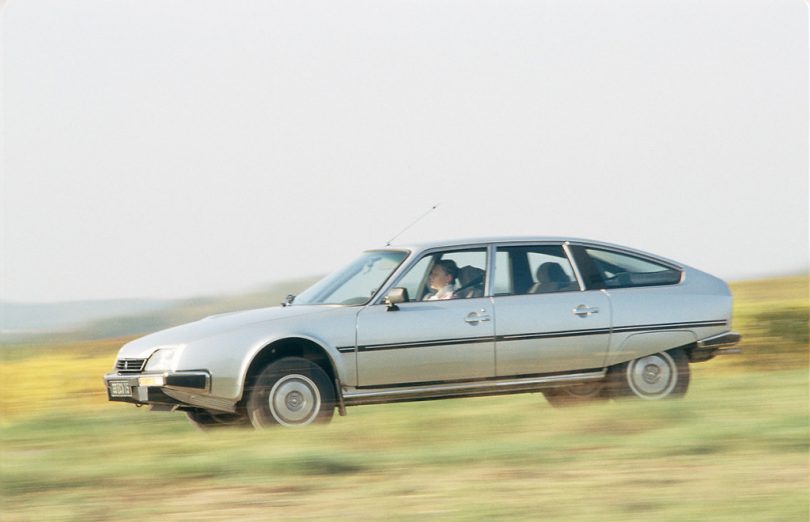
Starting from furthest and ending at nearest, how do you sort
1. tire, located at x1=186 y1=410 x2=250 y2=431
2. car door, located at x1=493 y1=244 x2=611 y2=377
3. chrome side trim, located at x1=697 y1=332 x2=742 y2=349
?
chrome side trim, located at x1=697 y1=332 x2=742 y2=349, car door, located at x1=493 y1=244 x2=611 y2=377, tire, located at x1=186 y1=410 x2=250 y2=431

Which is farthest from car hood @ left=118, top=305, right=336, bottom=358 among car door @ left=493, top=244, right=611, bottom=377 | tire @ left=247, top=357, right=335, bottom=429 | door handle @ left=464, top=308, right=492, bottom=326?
car door @ left=493, top=244, right=611, bottom=377

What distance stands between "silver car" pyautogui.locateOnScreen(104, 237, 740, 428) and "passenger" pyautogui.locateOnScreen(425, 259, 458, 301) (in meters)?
0.01

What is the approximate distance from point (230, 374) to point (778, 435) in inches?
134

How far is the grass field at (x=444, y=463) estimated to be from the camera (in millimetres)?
4906

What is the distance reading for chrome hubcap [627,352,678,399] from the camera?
26.7ft

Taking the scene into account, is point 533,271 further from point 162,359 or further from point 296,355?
point 162,359

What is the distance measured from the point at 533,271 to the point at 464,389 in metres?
1.09

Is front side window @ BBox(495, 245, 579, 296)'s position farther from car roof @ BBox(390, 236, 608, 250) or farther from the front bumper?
the front bumper

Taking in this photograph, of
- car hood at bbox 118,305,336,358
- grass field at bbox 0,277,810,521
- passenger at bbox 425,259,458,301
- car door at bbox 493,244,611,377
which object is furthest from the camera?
passenger at bbox 425,259,458,301

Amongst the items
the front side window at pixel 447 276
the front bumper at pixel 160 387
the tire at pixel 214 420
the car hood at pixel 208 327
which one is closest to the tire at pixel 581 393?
the front side window at pixel 447 276

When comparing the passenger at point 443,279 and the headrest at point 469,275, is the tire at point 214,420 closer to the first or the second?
the passenger at point 443,279

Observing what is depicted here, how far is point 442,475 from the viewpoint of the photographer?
5406mm

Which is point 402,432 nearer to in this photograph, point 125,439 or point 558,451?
point 558,451

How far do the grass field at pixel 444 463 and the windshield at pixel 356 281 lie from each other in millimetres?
940
